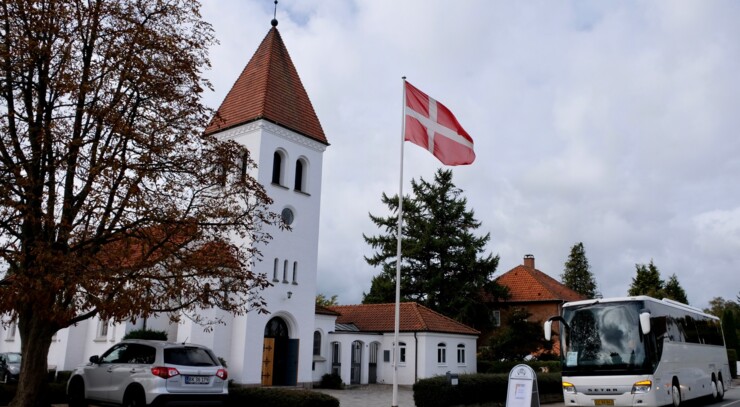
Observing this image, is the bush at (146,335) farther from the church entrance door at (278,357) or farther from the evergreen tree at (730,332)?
the evergreen tree at (730,332)

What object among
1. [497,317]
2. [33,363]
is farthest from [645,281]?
[33,363]

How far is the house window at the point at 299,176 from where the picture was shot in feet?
99.0

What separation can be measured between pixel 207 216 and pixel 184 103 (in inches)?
103

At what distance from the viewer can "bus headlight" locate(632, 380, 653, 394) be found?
596 inches

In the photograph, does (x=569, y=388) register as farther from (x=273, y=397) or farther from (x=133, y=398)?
(x=133, y=398)

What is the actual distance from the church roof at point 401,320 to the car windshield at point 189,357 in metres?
20.6

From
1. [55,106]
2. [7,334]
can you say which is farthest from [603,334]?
[7,334]

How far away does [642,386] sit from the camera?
599 inches

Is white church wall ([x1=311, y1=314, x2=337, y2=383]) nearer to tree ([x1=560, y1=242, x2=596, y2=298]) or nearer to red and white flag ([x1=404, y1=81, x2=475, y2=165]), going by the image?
red and white flag ([x1=404, y1=81, x2=475, y2=165])

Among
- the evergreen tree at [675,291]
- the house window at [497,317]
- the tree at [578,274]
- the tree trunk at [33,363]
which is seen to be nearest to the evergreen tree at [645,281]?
the evergreen tree at [675,291]

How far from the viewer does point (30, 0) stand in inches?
442

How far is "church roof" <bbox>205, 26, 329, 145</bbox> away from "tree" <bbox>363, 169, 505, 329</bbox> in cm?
2282

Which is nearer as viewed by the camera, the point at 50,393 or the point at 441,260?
the point at 50,393

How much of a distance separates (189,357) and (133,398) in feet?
4.91
